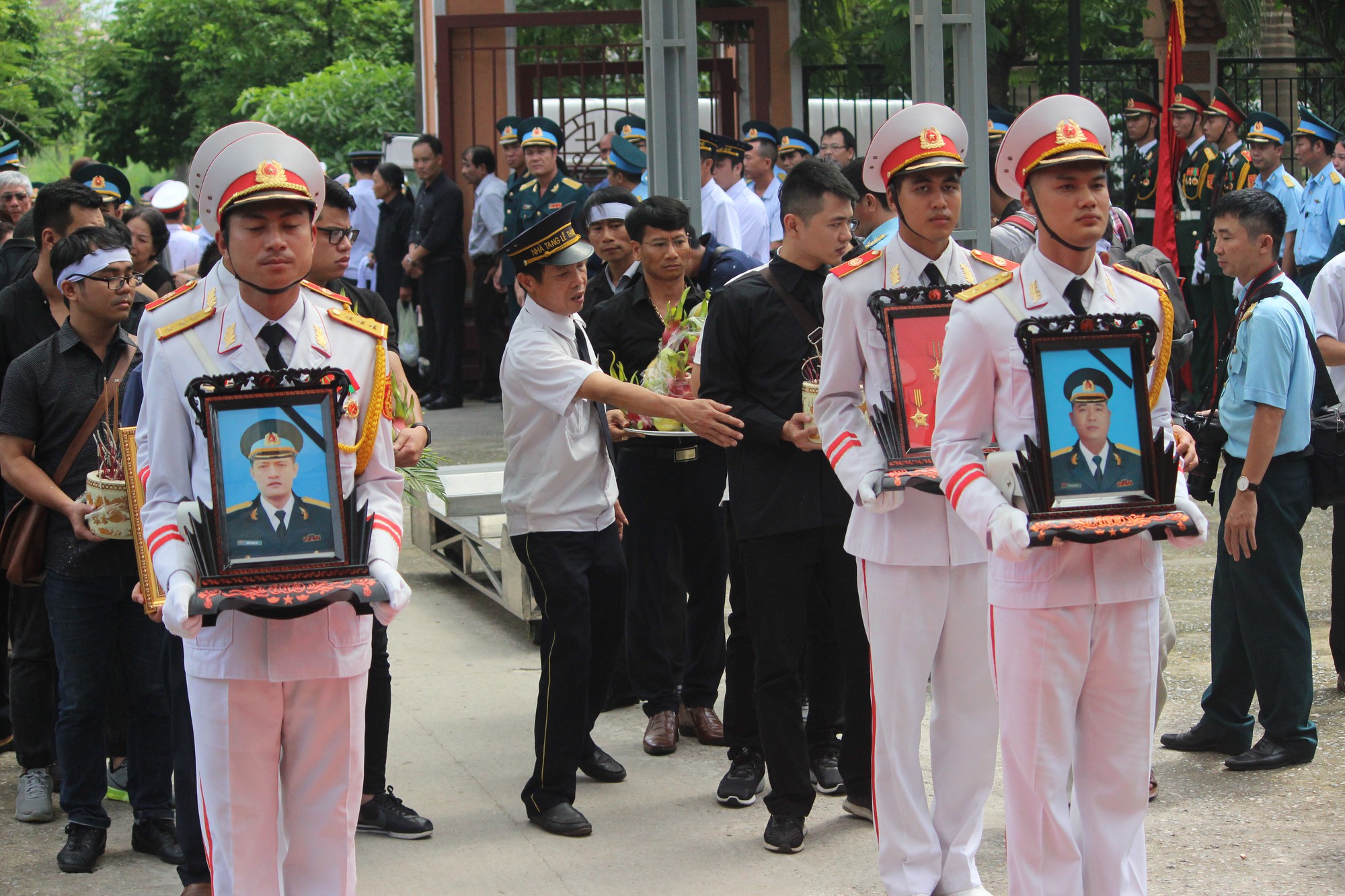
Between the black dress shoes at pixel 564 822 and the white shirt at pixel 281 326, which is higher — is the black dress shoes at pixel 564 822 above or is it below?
below

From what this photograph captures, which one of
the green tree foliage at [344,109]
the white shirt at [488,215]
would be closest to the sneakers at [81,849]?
A: the white shirt at [488,215]

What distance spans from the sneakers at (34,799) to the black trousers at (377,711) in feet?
3.90

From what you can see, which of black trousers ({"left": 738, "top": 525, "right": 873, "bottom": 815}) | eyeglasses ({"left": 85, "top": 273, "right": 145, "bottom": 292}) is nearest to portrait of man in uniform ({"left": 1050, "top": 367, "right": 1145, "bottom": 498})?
black trousers ({"left": 738, "top": 525, "right": 873, "bottom": 815})

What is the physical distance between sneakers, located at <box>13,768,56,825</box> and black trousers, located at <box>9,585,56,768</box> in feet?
0.13

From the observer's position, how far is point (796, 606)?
193 inches

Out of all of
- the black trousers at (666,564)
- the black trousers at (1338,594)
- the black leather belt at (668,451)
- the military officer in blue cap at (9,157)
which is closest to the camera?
the black leather belt at (668,451)

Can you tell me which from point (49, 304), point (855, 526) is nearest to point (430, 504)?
point (49, 304)

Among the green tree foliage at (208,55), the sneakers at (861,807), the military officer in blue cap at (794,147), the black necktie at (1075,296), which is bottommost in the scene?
the sneakers at (861,807)

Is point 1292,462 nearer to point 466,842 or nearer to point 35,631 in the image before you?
point 466,842

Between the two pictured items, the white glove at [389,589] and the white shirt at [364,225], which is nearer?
the white glove at [389,589]

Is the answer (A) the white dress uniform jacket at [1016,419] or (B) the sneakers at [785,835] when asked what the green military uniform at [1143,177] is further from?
(A) the white dress uniform jacket at [1016,419]

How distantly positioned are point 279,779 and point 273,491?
0.72 meters

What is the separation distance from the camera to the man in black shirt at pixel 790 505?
4836mm

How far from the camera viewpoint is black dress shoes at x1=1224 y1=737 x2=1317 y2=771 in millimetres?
5434
